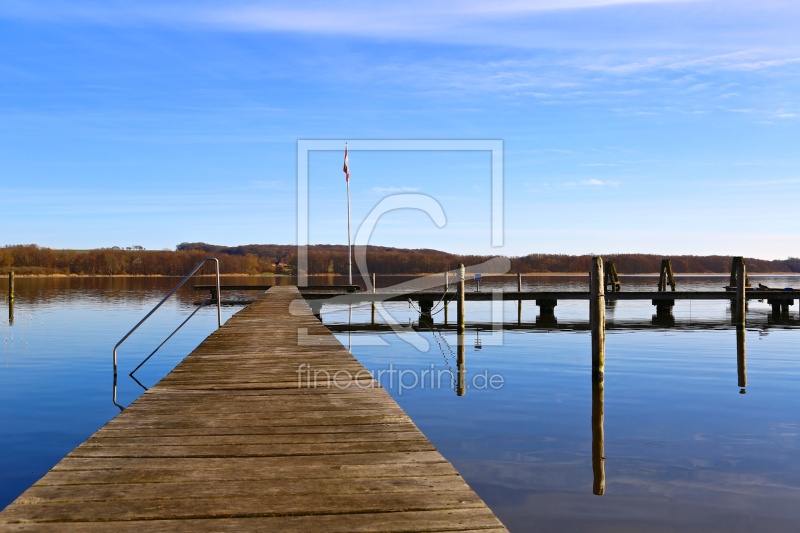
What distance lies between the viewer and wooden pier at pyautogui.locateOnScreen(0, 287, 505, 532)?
351 cm

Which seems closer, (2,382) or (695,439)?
(695,439)

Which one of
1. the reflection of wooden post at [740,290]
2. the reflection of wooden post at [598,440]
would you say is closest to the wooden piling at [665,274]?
the reflection of wooden post at [740,290]

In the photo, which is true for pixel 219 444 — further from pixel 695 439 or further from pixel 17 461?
pixel 695 439

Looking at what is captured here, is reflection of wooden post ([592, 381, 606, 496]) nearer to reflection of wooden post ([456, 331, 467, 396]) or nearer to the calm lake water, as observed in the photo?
the calm lake water

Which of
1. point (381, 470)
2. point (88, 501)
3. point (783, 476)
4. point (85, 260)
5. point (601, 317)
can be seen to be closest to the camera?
point (88, 501)

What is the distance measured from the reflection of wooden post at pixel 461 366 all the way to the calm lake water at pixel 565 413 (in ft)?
0.52

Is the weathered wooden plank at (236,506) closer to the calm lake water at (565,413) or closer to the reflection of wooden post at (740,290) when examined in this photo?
the calm lake water at (565,413)

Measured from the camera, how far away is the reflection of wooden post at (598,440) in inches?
313

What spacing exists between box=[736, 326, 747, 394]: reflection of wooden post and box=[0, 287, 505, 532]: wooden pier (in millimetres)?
11071

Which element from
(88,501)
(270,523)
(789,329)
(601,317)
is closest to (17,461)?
(88,501)

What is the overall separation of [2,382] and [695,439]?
14.3 metres

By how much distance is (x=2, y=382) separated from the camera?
15.7 meters

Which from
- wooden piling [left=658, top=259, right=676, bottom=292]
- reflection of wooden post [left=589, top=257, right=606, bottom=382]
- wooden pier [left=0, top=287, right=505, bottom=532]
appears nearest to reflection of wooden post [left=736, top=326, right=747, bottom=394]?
reflection of wooden post [left=589, top=257, right=606, bottom=382]

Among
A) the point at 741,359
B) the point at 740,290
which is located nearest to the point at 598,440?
the point at 741,359
